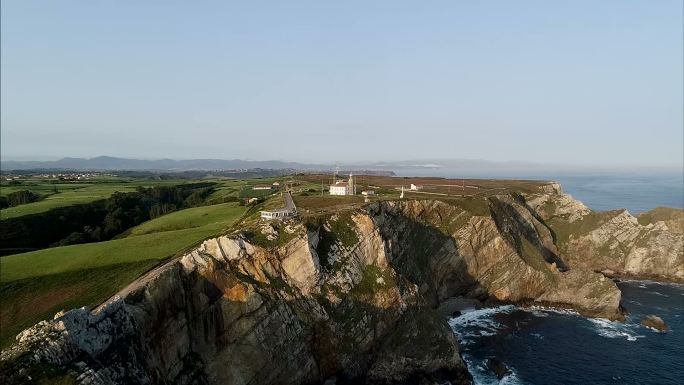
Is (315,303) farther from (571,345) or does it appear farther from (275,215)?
(571,345)

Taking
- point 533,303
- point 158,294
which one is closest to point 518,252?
point 533,303

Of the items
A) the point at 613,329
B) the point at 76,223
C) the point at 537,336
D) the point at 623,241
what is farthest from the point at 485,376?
the point at 76,223

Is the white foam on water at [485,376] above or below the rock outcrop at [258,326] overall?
below

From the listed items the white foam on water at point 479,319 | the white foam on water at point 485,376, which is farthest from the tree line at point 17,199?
the white foam on water at point 485,376

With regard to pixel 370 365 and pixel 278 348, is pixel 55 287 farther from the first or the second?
pixel 370 365

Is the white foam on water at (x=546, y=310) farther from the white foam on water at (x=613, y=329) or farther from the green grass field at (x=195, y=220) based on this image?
the green grass field at (x=195, y=220)
